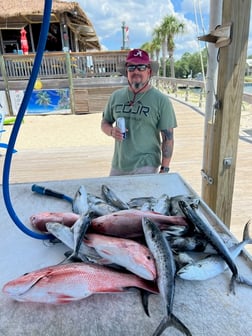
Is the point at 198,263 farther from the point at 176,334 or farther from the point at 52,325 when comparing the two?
the point at 52,325

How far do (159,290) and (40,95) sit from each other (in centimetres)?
1045

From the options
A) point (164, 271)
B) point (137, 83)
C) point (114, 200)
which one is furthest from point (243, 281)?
point (137, 83)

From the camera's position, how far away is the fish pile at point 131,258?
0.80 m

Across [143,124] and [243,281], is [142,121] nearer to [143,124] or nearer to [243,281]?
[143,124]

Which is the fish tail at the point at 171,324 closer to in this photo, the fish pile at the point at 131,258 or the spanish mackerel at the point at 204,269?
the fish pile at the point at 131,258

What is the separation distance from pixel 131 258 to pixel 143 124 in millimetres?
1528

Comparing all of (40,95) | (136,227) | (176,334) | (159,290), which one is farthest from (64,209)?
(40,95)

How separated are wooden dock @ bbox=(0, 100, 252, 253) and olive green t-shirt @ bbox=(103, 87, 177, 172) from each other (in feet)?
3.86

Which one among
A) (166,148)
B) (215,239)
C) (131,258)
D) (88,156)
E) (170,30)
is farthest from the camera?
(170,30)

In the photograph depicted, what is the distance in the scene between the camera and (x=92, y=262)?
92 centimetres

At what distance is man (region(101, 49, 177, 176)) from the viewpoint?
87.0 inches

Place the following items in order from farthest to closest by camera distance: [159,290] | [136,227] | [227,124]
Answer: [227,124], [136,227], [159,290]

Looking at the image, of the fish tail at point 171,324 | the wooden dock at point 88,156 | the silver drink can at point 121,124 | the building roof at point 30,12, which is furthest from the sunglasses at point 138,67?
the building roof at point 30,12

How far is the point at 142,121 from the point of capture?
7.32 feet
